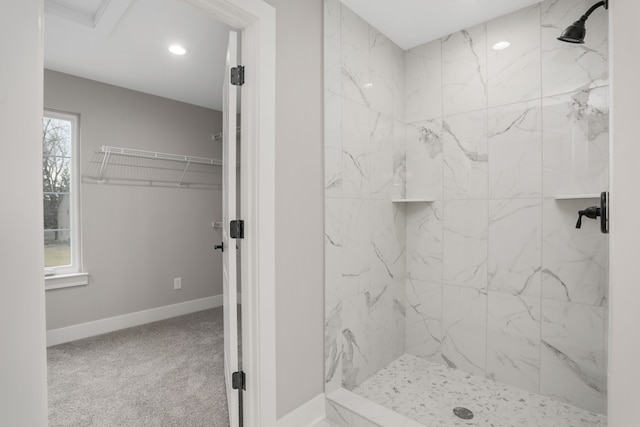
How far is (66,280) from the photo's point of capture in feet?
9.45

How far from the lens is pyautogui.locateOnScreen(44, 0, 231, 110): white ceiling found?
6.62 feet

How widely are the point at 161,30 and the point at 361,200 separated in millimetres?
1847

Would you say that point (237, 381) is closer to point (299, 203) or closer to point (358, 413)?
point (358, 413)

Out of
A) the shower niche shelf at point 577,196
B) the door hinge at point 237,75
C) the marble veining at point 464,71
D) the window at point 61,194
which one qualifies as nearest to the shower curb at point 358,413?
the shower niche shelf at point 577,196

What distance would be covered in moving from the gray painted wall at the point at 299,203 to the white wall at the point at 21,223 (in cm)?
92

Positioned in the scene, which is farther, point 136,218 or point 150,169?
point 150,169

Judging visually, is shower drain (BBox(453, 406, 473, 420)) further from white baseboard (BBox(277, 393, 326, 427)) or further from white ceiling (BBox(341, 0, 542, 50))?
white ceiling (BBox(341, 0, 542, 50))

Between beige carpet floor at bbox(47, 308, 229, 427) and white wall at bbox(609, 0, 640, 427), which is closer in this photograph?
white wall at bbox(609, 0, 640, 427)

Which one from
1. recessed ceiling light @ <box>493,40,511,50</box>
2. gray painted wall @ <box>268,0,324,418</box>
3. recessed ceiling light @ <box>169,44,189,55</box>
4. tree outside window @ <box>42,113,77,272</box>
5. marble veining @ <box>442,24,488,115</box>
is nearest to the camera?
gray painted wall @ <box>268,0,324,418</box>

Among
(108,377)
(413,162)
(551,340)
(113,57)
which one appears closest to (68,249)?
(108,377)

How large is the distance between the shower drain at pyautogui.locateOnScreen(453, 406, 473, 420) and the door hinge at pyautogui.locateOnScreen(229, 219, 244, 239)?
5.01ft

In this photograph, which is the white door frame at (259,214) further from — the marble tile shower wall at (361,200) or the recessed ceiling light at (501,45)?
the recessed ceiling light at (501,45)

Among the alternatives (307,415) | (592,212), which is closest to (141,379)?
(307,415)

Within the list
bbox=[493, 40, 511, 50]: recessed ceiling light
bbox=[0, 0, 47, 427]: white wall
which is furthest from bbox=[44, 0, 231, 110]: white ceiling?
bbox=[493, 40, 511, 50]: recessed ceiling light
